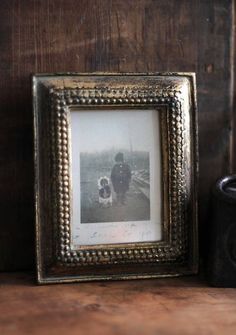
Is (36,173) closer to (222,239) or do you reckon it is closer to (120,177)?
(120,177)

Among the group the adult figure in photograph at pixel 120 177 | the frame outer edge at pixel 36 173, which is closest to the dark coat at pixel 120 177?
the adult figure in photograph at pixel 120 177

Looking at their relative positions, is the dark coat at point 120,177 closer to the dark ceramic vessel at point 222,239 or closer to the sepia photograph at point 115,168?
the sepia photograph at point 115,168

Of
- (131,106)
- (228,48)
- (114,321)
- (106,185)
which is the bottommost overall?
(114,321)

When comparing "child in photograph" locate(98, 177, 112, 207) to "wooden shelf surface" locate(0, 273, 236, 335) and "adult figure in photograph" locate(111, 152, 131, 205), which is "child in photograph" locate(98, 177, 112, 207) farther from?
"wooden shelf surface" locate(0, 273, 236, 335)

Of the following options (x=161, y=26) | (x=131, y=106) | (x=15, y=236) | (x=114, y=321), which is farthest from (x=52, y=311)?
(x=161, y=26)

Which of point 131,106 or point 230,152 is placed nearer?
point 131,106

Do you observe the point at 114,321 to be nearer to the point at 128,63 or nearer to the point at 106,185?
the point at 106,185

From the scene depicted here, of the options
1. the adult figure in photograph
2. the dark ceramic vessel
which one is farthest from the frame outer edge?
the dark ceramic vessel
